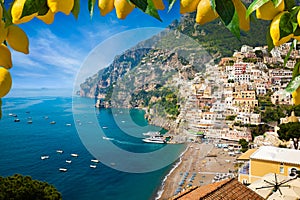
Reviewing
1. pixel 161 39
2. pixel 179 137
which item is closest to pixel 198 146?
pixel 179 137

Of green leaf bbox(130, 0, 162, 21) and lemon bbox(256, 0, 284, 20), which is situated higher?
lemon bbox(256, 0, 284, 20)

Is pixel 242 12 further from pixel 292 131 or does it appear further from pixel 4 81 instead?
pixel 292 131

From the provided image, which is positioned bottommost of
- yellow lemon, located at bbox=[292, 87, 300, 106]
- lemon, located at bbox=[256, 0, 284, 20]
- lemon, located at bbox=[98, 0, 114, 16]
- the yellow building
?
the yellow building

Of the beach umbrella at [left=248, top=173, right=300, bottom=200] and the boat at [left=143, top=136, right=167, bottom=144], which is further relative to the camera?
the boat at [left=143, top=136, right=167, bottom=144]

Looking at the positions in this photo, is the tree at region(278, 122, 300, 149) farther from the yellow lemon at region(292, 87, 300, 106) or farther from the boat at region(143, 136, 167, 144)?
the boat at region(143, 136, 167, 144)

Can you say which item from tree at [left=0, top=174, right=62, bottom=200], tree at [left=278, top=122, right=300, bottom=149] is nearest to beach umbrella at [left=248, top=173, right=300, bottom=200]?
tree at [left=0, top=174, right=62, bottom=200]

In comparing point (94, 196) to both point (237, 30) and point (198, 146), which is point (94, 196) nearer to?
point (198, 146)
